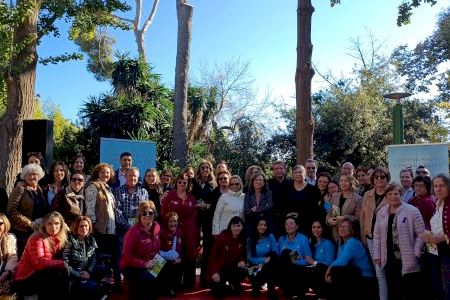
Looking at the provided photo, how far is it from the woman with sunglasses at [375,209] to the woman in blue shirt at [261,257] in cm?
129

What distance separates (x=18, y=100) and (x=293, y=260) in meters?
7.25

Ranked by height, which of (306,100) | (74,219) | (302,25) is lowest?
(74,219)

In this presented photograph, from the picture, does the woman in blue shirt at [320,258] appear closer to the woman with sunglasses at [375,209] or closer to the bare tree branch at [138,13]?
the woman with sunglasses at [375,209]

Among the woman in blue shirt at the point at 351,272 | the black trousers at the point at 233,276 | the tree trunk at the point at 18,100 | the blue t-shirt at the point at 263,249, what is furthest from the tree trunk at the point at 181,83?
the woman in blue shirt at the point at 351,272

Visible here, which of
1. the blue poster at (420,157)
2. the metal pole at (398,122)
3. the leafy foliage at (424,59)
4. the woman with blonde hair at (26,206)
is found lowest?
the woman with blonde hair at (26,206)

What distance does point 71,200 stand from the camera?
251 inches

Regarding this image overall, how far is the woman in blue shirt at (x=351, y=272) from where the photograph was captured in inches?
246

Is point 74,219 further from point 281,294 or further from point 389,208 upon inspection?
point 389,208

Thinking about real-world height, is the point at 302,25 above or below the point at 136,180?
above

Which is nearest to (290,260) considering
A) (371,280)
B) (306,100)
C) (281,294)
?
(281,294)

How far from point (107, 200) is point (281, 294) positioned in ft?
8.85

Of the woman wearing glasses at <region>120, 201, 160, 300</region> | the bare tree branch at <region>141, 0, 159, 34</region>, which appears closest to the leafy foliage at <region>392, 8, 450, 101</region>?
the bare tree branch at <region>141, 0, 159, 34</region>

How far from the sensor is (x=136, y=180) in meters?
6.91

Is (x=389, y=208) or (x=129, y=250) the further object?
(x=129, y=250)
